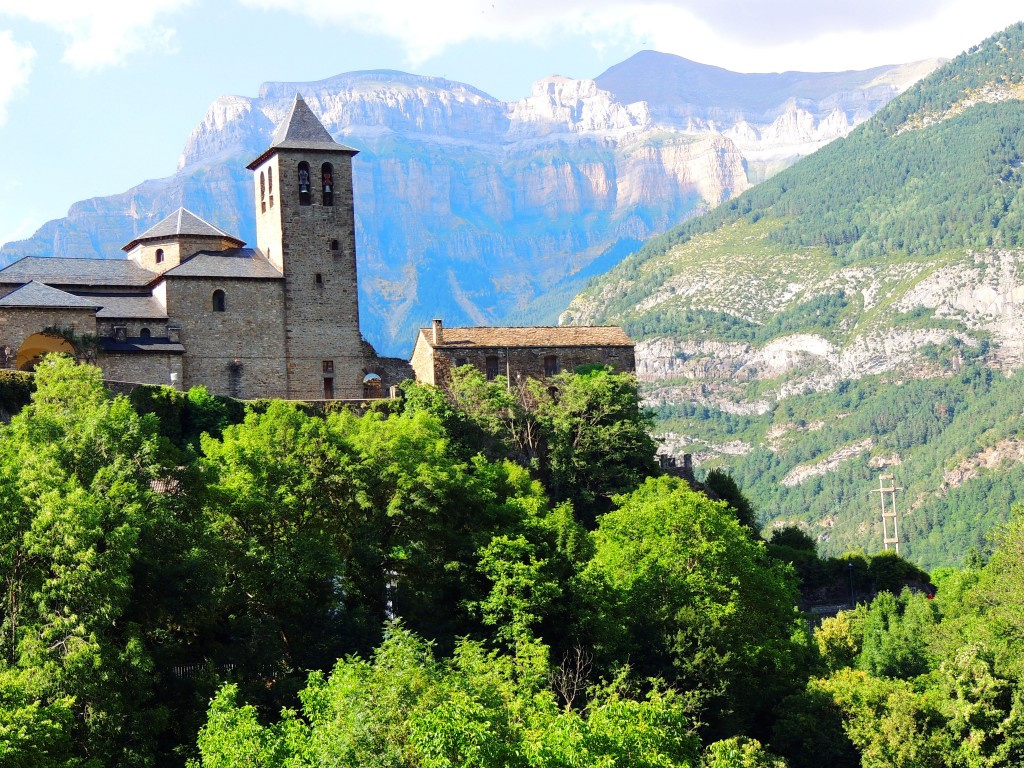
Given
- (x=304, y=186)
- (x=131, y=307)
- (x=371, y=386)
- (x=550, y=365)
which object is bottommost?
(x=371, y=386)

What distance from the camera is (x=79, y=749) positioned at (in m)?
38.3

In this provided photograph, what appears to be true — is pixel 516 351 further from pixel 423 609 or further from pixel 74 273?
pixel 423 609

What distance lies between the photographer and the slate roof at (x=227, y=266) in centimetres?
7544

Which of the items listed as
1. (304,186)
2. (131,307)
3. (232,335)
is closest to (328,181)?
(304,186)

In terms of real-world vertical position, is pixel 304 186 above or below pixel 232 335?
above

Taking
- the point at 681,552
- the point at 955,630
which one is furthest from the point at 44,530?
the point at 955,630

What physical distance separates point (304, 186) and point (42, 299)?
14.3 metres

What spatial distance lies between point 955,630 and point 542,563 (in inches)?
917

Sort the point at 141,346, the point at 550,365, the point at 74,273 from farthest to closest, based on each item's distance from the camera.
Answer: the point at 74,273 < the point at 550,365 < the point at 141,346

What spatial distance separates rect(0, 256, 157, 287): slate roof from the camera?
76.4m

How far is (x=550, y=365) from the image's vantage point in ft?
254

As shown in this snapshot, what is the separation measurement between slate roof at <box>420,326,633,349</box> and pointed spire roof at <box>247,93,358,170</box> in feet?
33.9

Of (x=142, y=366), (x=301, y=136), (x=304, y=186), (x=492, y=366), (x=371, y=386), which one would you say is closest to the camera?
(x=142, y=366)

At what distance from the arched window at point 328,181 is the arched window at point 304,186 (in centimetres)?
76
